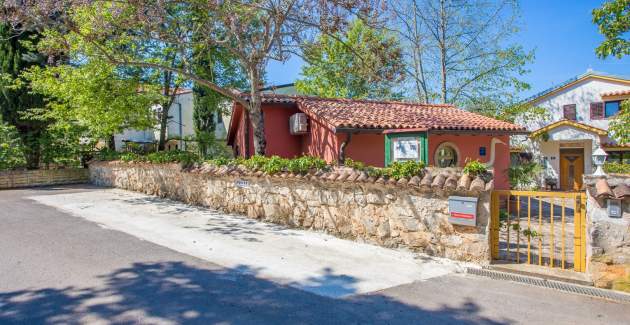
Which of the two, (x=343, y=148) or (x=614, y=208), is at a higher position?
(x=343, y=148)

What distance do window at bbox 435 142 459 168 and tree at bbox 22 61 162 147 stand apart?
39.2ft

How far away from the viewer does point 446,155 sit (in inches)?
500

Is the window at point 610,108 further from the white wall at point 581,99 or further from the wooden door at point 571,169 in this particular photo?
the wooden door at point 571,169

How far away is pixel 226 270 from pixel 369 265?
7.33 ft

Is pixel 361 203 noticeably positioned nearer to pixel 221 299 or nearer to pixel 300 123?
pixel 221 299

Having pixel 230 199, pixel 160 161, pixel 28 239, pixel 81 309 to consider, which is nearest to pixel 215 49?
pixel 160 161

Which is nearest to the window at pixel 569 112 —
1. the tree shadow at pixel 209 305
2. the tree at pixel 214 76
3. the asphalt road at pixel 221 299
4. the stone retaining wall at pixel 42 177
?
the tree at pixel 214 76

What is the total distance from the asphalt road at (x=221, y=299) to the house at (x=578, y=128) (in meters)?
19.9

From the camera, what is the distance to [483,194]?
5.94 m

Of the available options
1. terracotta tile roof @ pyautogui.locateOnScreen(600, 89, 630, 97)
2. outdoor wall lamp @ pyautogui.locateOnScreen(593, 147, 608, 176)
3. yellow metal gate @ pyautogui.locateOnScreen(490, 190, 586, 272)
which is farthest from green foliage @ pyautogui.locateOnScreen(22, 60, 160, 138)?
terracotta tile roof @ pyautogui.locateOnScreen(600, 89, 630, 97)

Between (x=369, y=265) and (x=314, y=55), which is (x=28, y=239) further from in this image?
(x=314, y=55)

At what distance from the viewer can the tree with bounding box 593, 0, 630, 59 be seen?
792 cm

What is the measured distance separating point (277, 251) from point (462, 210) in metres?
3.25

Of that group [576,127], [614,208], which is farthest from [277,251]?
[576,127]
